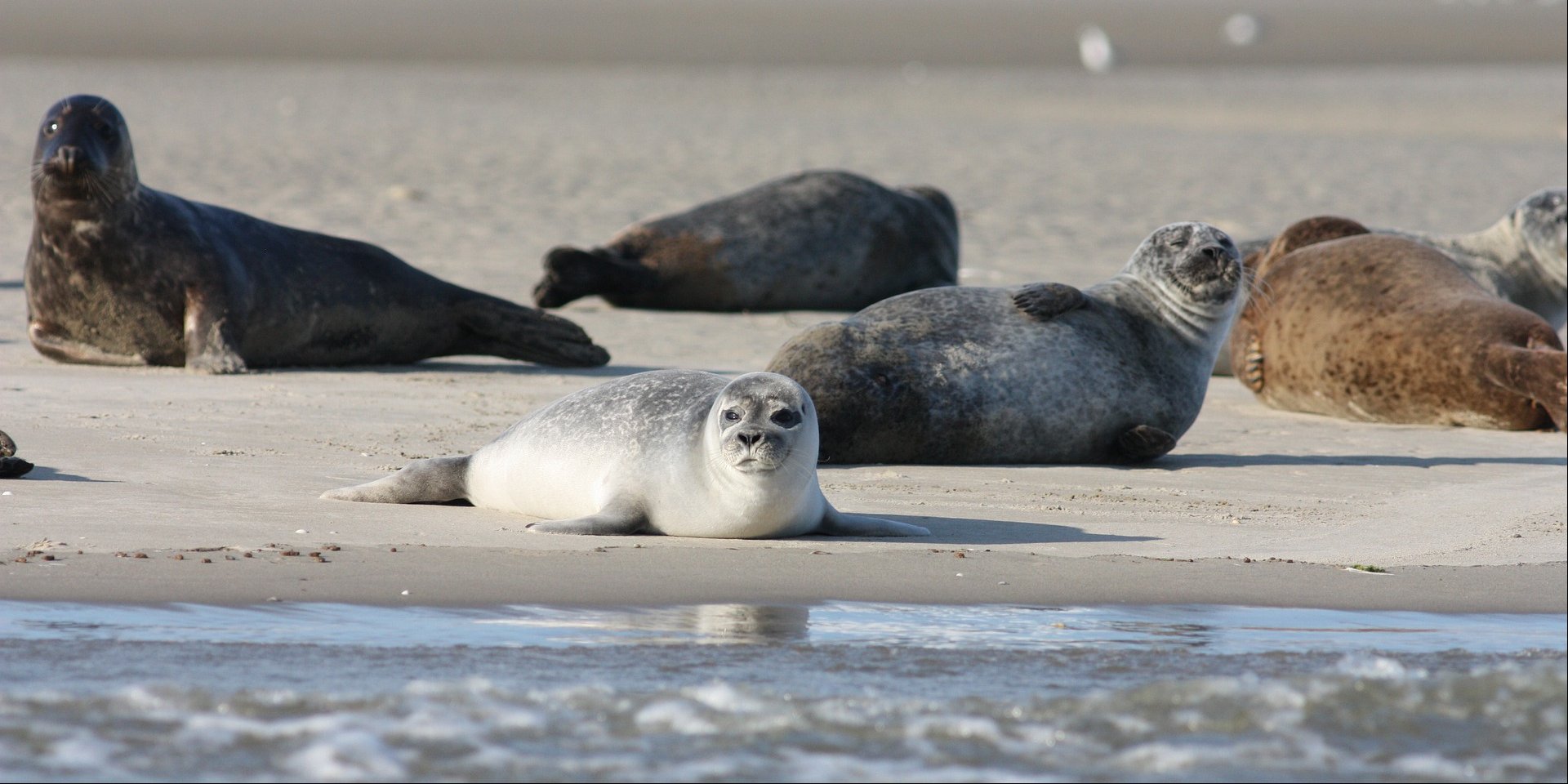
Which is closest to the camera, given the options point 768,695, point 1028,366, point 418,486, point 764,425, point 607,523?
point 768,695

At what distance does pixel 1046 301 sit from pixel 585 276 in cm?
440

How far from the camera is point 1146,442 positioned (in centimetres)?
659

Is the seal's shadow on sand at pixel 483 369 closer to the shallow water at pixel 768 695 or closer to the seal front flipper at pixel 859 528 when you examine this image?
the seal front flipper at pixel 859 528

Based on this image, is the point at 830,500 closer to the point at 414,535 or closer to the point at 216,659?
the point at 414,535

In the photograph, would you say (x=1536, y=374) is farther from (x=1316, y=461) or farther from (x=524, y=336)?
(x=524, y=336)

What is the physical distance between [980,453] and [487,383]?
2.33 metres

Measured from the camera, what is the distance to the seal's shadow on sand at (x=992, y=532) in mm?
5195

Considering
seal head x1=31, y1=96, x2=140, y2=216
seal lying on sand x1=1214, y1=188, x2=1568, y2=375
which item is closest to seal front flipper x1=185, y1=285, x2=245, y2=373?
seal head x1=31, y1=96, x2=140, y2=216

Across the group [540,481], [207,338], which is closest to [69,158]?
[207,338]

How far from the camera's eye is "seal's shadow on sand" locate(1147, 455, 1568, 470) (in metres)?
6.74

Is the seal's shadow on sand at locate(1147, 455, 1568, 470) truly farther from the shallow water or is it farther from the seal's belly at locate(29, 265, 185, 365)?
the seal's belly at locate(29, 265, 185, 365)

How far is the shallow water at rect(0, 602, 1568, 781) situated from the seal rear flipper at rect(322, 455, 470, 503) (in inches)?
49.2

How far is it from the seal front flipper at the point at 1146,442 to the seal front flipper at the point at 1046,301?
1.62ft

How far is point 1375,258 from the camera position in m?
8.41
